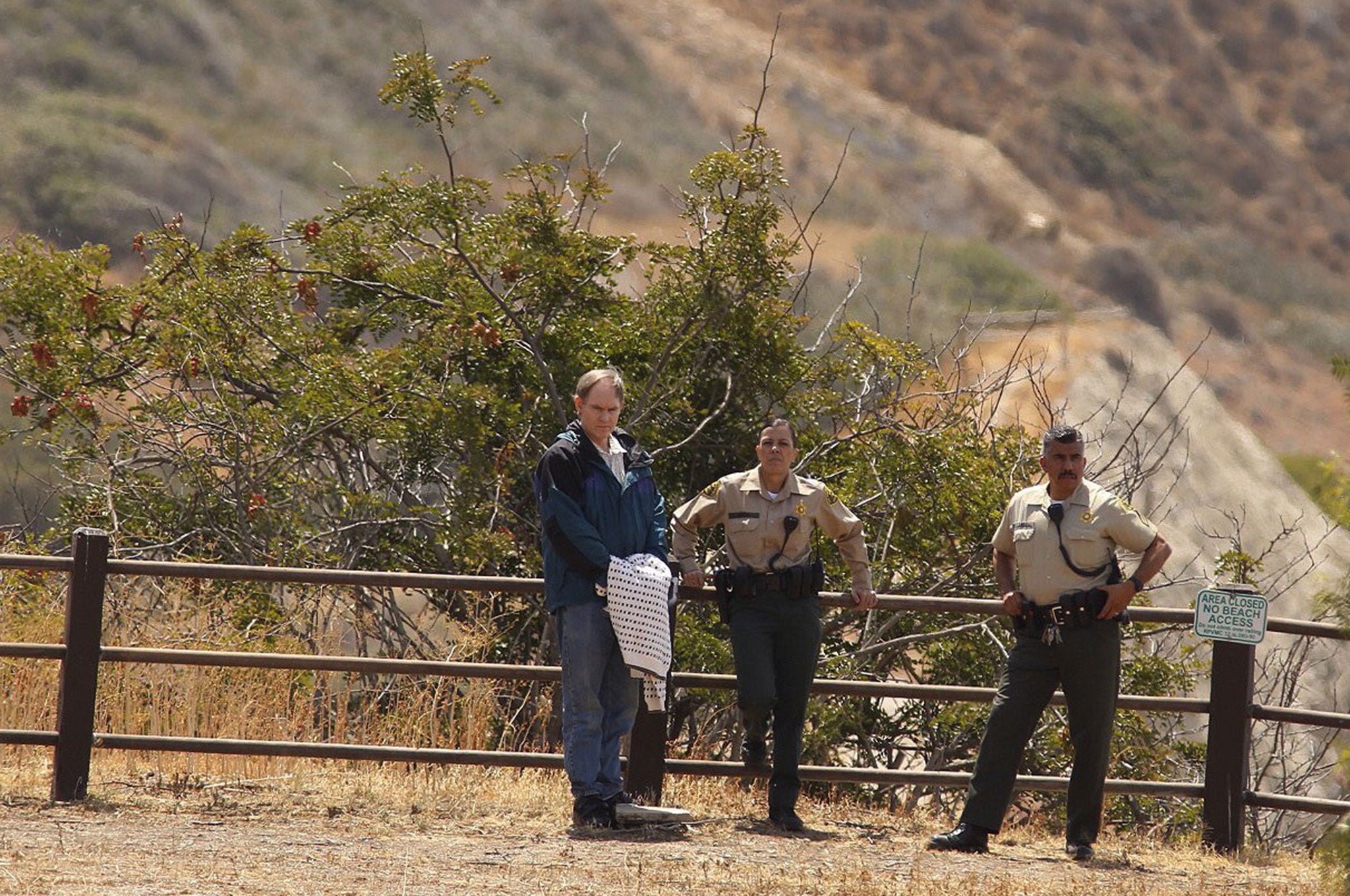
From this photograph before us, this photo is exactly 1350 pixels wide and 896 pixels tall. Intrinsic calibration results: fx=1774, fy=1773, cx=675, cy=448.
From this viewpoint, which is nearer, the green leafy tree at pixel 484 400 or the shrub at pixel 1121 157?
the green leafy tree at pixel 484 400

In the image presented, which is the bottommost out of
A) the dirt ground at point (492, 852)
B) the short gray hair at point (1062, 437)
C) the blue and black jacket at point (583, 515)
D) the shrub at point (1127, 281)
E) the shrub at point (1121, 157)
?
the dirt ground at point (492, 852)

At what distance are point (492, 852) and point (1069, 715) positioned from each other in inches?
95.1

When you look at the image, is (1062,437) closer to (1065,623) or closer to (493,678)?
(1065,623)

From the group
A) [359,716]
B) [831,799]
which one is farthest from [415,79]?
[831,799]

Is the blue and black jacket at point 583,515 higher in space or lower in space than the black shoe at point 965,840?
higher

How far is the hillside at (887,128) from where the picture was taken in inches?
1880

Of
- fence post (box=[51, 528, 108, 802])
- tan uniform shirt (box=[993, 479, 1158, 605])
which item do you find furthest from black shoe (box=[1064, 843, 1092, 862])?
fence post (box=[51, 528, 108, 802])

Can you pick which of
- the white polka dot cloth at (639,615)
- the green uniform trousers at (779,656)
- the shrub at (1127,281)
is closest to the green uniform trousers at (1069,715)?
the green uniform trousers at (779,656)

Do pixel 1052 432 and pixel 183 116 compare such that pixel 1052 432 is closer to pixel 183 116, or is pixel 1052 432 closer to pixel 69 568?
pixel 69 568

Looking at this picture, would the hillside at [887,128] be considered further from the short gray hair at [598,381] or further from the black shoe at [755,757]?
the short gray hair at [598,381]

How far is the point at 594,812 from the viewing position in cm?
730

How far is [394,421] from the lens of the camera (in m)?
11.0

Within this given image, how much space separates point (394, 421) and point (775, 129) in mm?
46716

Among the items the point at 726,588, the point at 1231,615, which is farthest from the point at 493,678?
the point at 1231,615
